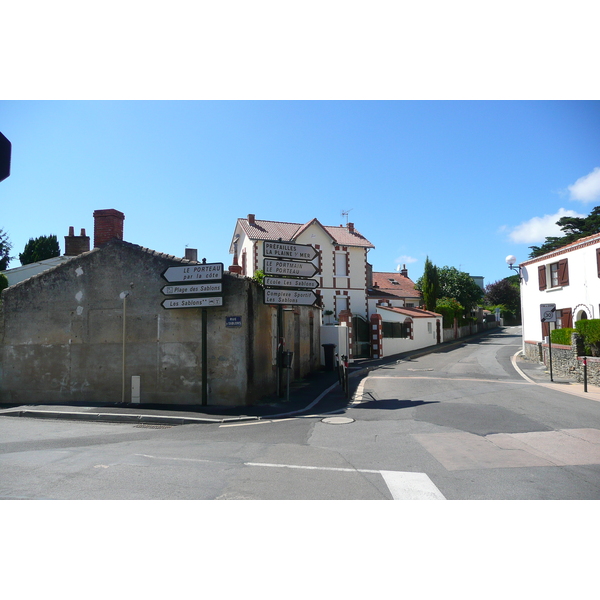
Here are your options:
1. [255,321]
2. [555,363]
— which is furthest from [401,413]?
[555,363]

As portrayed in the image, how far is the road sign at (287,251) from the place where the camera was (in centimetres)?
1228

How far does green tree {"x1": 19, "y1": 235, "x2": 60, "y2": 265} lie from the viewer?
148 feet

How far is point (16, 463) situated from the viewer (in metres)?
A: 6.43

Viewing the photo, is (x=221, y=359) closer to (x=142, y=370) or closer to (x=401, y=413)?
(x=142, y=370)

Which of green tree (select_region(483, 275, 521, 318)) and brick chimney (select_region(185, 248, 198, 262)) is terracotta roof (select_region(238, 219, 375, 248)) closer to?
brick chimney (select_region(185, 248, 198, 262))

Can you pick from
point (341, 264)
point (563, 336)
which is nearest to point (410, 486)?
point (563, 336)

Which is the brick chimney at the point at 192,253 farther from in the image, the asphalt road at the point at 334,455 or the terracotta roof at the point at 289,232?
the asphalt road at the point at 334,455

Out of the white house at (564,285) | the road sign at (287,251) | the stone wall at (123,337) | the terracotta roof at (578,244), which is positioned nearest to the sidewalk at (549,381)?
the white house at (564,285)

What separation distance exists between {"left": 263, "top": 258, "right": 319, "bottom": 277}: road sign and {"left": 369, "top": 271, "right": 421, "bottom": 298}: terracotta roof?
2815 cm

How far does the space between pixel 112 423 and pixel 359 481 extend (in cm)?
683

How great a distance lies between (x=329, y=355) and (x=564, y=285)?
1216 cm

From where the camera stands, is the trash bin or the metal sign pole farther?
the trash bin

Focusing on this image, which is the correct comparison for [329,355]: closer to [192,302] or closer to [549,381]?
[549,381]

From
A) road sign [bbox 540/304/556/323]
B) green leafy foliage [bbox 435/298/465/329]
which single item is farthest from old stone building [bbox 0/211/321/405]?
green leafy foliage [bbox 435/298/465/329]
